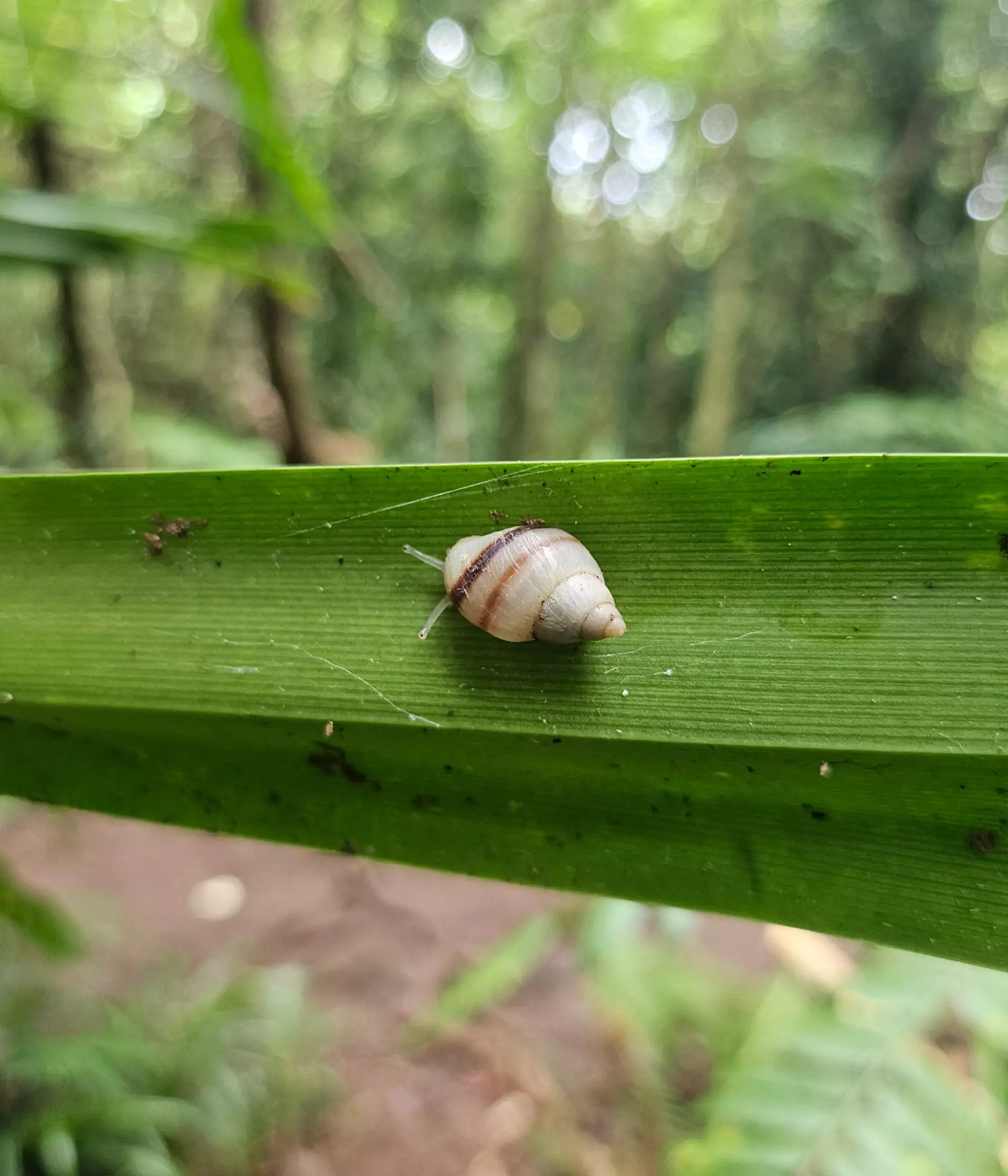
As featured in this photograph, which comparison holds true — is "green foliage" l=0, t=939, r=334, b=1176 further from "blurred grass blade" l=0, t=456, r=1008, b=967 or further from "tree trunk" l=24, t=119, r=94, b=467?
"tree trunk" l=24, t=119, r=94, b=467

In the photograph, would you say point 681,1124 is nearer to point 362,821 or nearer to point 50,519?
point 362,821

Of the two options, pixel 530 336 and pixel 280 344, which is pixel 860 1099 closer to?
pixel 280 344

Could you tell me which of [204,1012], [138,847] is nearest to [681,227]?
[138,847]

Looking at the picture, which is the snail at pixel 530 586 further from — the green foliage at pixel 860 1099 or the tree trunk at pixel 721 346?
the tree trunk at pixel 721 346

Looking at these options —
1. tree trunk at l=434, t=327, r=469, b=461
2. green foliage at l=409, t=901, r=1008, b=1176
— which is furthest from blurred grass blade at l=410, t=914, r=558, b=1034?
tree trunk at l=434, t=327, r=469, b=461

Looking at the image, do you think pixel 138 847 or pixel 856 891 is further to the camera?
pixel 138 847

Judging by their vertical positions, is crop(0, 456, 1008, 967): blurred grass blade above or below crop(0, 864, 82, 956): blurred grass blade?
above

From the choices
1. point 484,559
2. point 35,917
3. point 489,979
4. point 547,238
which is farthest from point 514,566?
point 547,238
